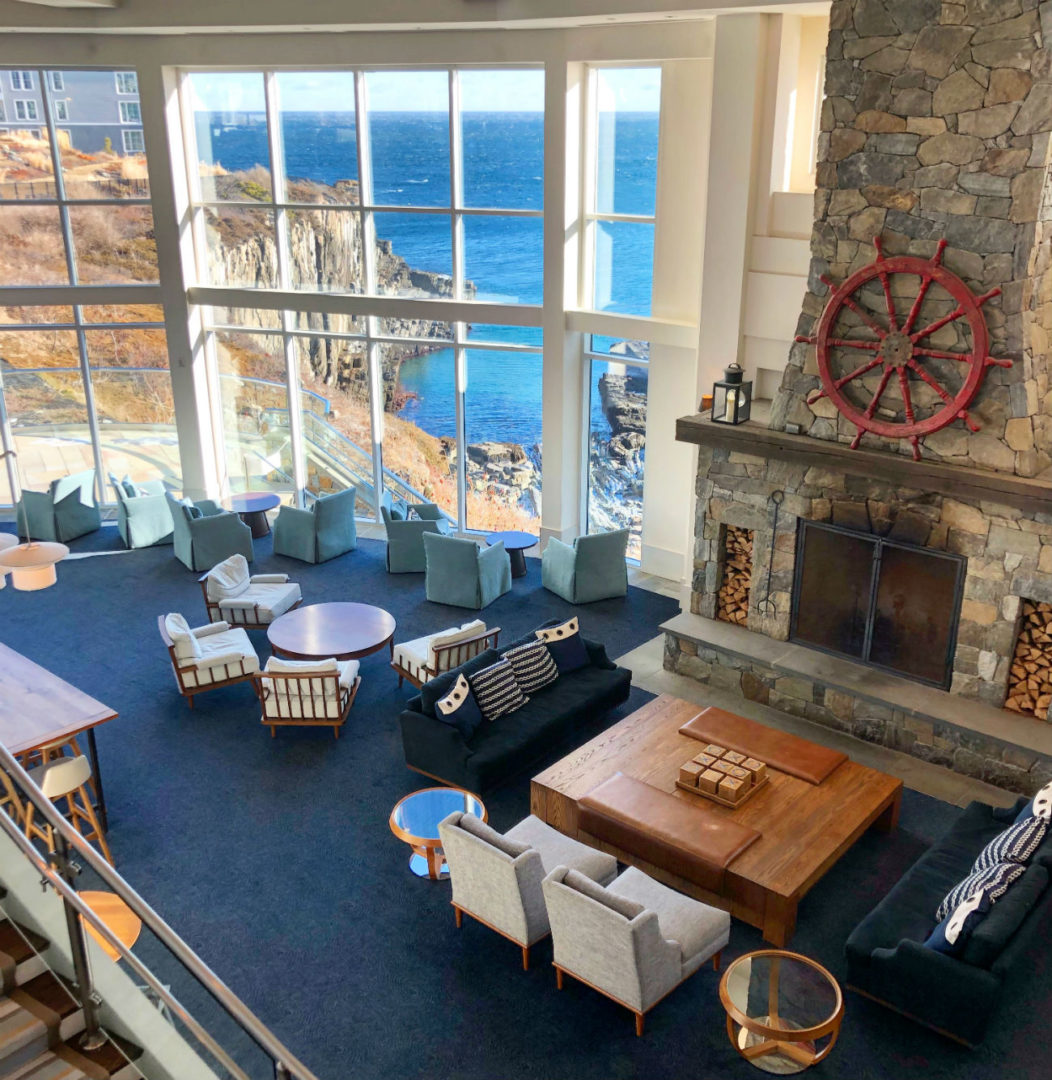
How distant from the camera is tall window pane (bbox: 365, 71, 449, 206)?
1190 cm

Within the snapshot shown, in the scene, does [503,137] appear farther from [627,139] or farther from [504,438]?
[504,438]

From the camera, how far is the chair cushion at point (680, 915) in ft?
20.4

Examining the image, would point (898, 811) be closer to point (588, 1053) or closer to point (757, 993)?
point (757, 993)

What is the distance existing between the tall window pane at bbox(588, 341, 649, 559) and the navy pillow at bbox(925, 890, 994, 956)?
691cm

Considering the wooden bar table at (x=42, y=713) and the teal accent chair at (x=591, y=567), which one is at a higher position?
the wooden bar table at (x=42, y=713)

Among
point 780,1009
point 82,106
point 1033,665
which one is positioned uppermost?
point 82,106

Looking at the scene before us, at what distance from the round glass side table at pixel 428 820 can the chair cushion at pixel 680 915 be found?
1.25m

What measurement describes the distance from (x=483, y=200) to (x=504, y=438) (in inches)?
108

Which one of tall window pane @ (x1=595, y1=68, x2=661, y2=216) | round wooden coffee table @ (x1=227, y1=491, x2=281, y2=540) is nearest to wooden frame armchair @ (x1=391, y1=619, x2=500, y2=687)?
round wooden coffee table @ (x1=227, y1=491, x2=281, y2=540)

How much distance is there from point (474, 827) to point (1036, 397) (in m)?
4.97

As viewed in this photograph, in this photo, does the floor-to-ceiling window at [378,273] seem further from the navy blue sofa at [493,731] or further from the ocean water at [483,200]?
the navy blue sofa at [493,731]

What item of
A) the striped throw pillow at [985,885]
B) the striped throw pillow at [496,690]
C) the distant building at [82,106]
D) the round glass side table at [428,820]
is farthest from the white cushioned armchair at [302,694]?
the distant building at [82,106]

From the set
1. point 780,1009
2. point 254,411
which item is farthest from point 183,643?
point 780,1009

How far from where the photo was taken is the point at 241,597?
1095 cm
